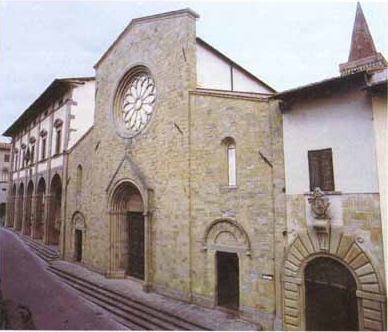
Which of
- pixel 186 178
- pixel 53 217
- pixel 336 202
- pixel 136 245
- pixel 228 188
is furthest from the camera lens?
pixel 53 217

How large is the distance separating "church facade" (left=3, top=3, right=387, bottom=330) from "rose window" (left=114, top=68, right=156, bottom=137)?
7cm

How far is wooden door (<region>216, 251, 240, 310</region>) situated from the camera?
340 inches

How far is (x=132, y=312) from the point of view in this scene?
9039mm

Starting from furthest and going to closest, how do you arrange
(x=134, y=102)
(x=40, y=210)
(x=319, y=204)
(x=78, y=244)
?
(x=40, y=210) < (x=78, y=244) < (x=134, y=102) < (x=319, y=204)

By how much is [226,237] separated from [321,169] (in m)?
3.06

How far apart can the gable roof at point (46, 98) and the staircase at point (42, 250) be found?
311 inches

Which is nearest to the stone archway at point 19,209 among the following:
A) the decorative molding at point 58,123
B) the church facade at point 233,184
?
the decorative molding at point 58,123

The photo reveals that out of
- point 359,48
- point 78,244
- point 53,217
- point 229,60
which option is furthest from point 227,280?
point 359,48

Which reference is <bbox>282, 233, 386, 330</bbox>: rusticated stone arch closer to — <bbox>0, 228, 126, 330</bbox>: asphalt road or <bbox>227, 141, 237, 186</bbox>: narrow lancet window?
<bbox>227, 141, 237, 186</bbox>: narrow lancet window

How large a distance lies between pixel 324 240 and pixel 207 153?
379 centimetres

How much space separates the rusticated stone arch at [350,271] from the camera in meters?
5.97

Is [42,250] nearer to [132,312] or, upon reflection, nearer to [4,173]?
[132,312]

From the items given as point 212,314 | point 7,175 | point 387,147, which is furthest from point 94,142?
point 7,175

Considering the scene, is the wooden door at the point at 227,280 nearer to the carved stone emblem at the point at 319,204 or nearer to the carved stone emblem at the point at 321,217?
the carved stone emblem at the point at 321,217
